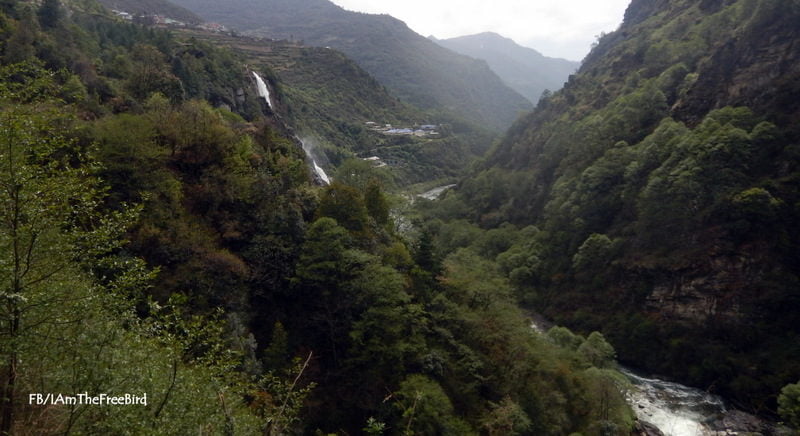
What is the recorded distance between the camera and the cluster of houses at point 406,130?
10294cm

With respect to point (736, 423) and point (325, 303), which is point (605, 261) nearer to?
point (736, 423)

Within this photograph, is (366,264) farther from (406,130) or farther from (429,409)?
(406,130)

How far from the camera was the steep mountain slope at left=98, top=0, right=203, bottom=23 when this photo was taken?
124 m

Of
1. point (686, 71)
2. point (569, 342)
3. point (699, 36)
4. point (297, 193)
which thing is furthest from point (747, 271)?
point (699, 36)

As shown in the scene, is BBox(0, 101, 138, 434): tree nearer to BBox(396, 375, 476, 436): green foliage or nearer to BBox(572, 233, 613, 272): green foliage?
BBox(396, 375, 476, 436): green foliage

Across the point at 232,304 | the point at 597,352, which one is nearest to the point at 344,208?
the point at 232,304

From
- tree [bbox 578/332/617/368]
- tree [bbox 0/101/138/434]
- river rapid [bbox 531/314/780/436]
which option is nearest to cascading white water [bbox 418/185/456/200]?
tree [bbox 578/332/617/368]

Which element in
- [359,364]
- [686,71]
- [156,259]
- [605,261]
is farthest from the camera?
[686,71]

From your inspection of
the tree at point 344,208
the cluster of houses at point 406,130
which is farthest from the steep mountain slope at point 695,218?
the cluster of houses at point 406,130

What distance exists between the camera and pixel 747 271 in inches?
1357

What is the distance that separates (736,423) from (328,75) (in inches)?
4139

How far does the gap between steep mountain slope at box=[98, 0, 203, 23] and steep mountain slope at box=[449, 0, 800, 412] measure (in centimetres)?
12985

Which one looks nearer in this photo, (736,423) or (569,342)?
(736,423)

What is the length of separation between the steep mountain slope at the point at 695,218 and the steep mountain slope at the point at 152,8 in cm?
12985
